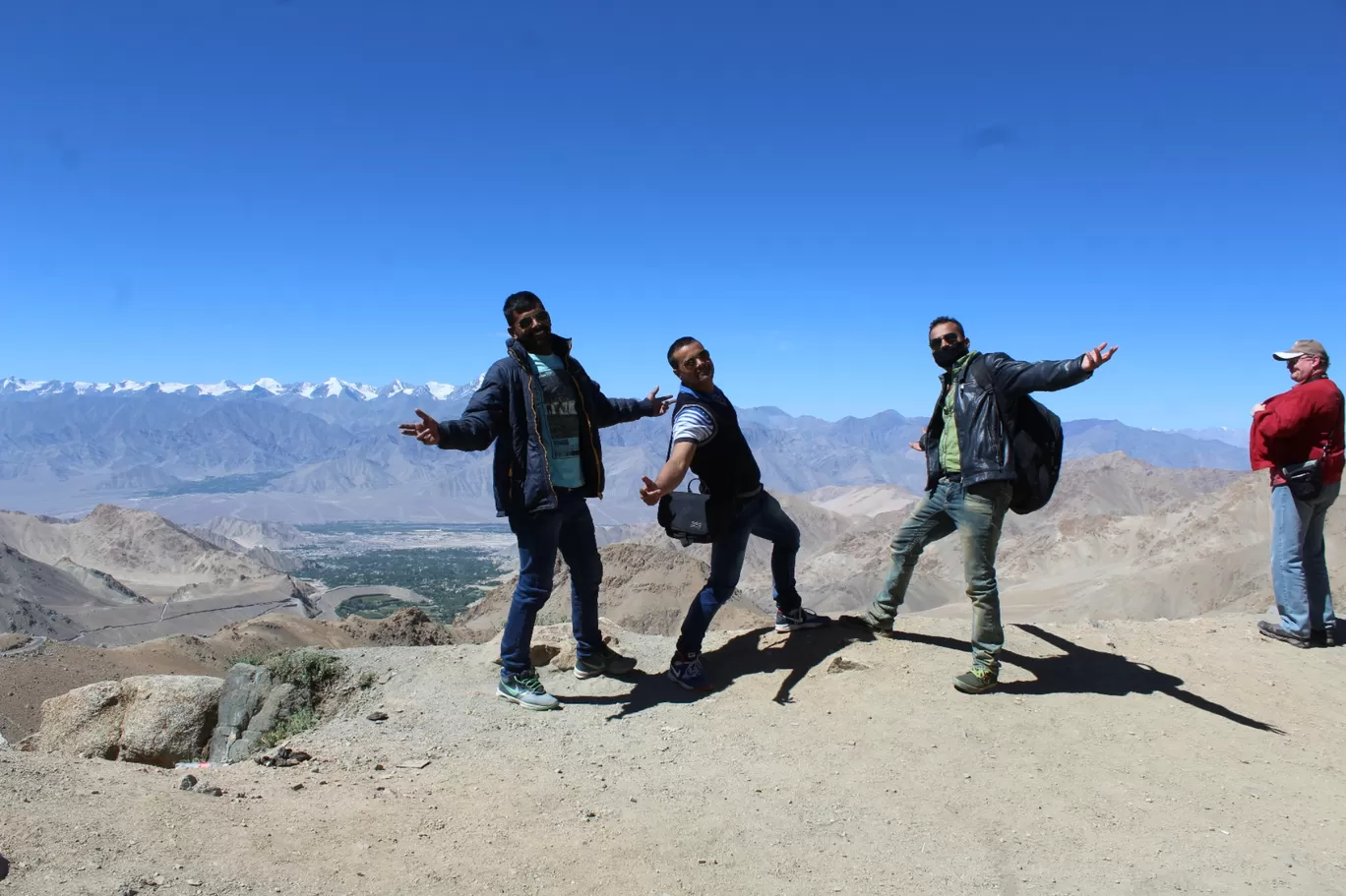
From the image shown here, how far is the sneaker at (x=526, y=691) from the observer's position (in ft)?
15.2

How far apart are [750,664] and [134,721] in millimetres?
3914

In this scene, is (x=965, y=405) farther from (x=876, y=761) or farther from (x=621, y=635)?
(x=621, y=635)

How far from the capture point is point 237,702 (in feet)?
17.7

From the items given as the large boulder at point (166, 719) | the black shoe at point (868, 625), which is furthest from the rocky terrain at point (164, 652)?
the black shoe at point (868, 625)

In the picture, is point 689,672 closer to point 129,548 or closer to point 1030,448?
point 1030,448

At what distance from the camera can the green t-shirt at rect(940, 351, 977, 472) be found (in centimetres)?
458

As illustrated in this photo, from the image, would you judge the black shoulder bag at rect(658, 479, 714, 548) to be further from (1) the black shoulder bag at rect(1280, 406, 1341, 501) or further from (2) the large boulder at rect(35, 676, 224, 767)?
(1) the black shoulder bag at rect(1280, 406, 1341, 501)

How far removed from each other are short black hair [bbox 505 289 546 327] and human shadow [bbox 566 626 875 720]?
223 centimetres

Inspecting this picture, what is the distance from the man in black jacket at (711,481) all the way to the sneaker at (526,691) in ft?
2.59

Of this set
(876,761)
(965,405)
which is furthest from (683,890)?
(965,405)

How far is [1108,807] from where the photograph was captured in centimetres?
350

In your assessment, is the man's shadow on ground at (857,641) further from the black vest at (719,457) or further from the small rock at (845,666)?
the black vest at (719,457)

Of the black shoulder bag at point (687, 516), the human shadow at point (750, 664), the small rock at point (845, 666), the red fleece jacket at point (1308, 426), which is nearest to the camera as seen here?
the black shoulder bag at point (687, 516)

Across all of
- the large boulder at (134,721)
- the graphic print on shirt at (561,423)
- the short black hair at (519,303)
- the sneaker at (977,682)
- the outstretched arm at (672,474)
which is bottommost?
the large boulder at (134,721)
